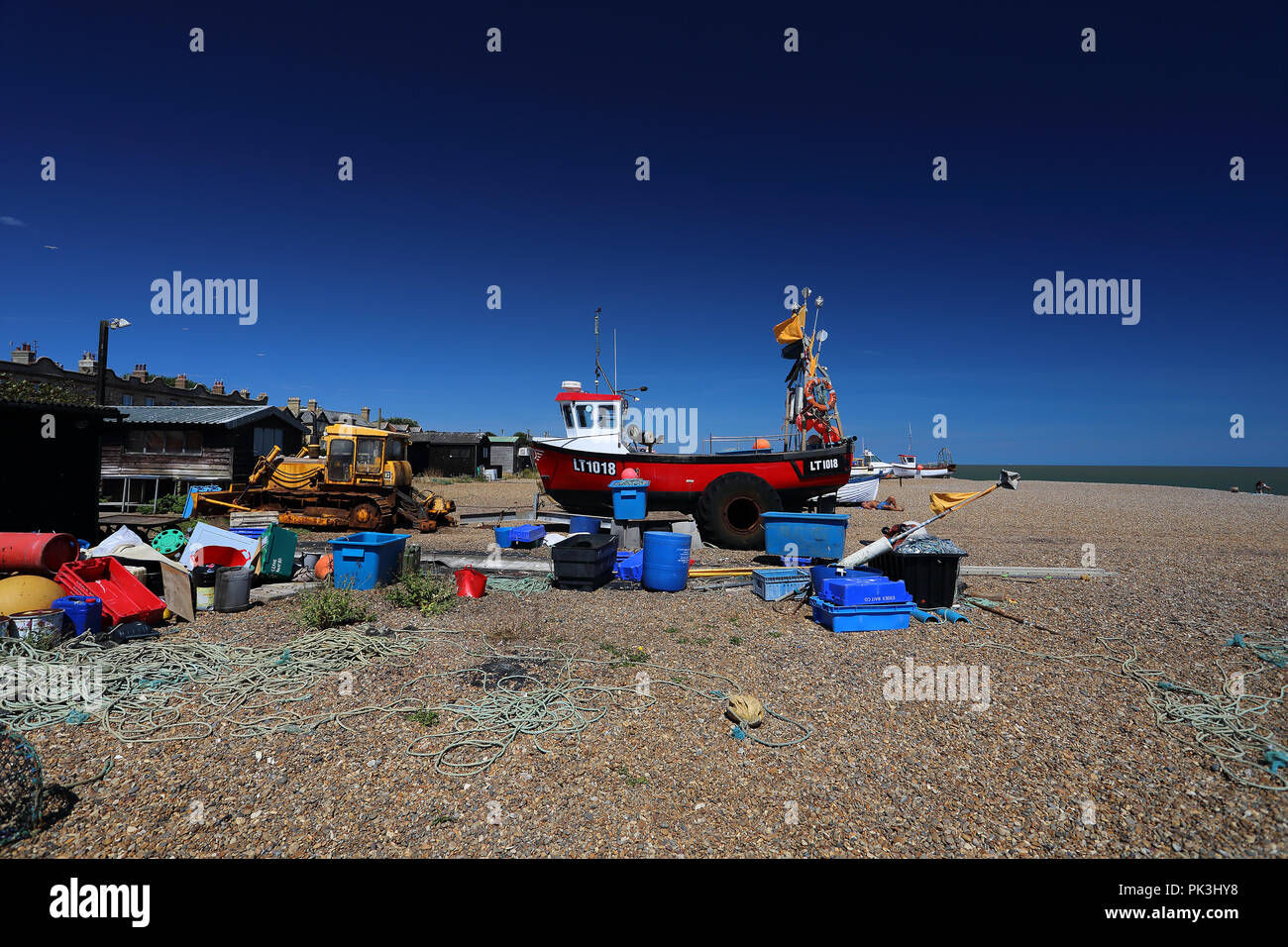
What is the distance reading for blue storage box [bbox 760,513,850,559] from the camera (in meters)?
10.3

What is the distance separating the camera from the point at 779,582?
846 cm

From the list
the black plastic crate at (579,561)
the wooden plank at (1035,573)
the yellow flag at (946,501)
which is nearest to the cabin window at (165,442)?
the black plastic crate at (579,561)

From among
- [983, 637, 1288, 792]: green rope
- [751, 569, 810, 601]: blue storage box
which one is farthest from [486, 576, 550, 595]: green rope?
[983, 637, 1288, 792]: green rope

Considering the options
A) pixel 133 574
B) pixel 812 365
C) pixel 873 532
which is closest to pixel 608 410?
pixel 812 365

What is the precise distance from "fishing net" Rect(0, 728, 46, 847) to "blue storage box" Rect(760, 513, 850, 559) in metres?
9.50

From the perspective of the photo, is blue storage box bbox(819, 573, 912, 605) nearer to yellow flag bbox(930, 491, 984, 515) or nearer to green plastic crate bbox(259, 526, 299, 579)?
yellow flag bbox(930, 491, 984, 515)

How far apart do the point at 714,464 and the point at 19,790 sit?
1263cm

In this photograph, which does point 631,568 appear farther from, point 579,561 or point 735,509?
point 735,509

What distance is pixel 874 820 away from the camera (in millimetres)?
3338

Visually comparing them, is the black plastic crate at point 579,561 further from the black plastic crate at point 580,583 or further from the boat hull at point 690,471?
the boat hull at point 690,471

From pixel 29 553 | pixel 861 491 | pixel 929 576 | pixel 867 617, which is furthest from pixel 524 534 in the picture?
pixel 861 491
